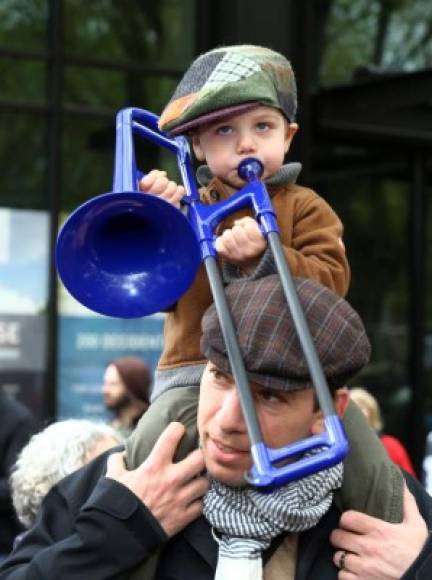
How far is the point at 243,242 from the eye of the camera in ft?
8.57

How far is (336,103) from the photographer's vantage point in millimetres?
10180

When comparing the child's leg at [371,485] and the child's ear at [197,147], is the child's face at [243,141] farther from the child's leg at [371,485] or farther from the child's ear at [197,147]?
the child's leg at [371,485]

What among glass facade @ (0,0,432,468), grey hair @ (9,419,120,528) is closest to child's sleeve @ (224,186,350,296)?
grey hair @ (9,419,120,528)

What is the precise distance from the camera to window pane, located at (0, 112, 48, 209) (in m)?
9.38

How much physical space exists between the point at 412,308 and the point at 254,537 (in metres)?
8.53

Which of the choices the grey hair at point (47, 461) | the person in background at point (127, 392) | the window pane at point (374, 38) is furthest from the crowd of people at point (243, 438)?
the window pane at point (374, 38)

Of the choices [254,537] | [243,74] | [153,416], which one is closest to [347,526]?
[254,537]

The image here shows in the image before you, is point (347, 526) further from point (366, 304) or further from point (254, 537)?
point (366, 304)

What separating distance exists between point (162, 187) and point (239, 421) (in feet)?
2.09

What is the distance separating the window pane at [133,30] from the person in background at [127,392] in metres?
2.92

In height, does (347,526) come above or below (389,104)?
below

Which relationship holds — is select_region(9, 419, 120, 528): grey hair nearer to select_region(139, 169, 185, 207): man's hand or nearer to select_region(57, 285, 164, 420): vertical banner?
select_region(139, 169, 185, 207): man's hand

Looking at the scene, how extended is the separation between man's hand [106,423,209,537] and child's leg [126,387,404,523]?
0.06m

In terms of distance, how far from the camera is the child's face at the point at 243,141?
286cm
